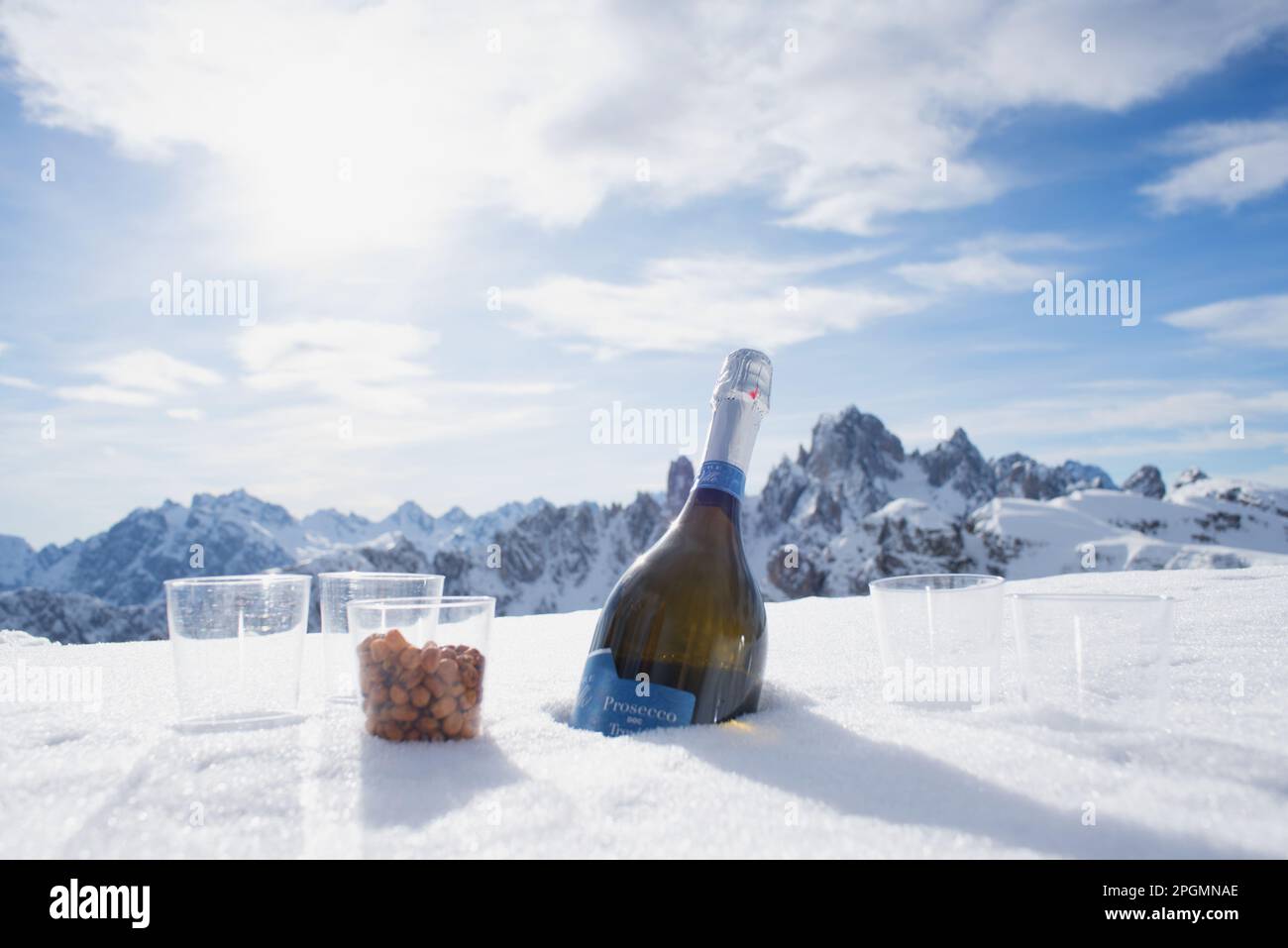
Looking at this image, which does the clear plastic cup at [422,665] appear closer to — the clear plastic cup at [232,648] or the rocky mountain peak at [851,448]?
the clear plastic cup at [232,648]

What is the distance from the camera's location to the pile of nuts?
1.54 meters

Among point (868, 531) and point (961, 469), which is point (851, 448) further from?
point (868, 531)

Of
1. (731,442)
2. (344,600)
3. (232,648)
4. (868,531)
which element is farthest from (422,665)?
(868,531)

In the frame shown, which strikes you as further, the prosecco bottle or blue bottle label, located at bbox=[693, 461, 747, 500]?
blue bottle label, located at bbox=[693, 461, 747, 500]

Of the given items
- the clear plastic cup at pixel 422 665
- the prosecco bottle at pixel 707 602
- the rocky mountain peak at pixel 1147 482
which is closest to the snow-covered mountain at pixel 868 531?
the rocky mountain peak at pixel 1147 482

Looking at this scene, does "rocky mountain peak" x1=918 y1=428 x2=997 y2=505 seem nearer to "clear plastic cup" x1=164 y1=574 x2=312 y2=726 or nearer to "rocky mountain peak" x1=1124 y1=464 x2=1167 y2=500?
"rocky mountain peak" x1=1124 y1=464 x2=1167 y2=500

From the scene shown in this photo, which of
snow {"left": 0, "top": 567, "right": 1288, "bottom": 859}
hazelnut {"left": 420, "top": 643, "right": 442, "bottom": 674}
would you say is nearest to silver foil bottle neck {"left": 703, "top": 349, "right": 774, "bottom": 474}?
snow {"left": 0, "top": 567, "right": 1288, "bottom": 859}

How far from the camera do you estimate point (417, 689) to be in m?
1.55

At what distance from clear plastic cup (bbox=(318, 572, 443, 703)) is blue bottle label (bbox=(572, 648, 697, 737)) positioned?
16.6 inches

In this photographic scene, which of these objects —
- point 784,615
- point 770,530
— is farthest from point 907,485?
point 784,615

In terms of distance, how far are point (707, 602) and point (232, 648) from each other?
1.07 meters

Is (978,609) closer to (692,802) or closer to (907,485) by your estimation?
(692,802)
